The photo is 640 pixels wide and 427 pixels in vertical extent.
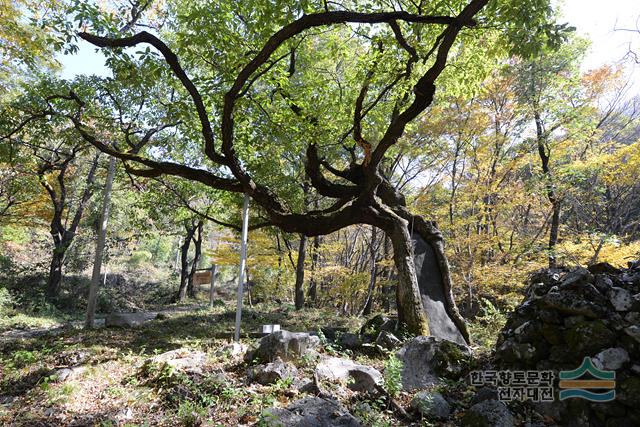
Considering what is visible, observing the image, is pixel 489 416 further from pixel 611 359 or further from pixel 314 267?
pixel 314 267

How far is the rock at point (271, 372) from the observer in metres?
4.04

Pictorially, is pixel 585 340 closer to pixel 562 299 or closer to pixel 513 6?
pixel 562 299

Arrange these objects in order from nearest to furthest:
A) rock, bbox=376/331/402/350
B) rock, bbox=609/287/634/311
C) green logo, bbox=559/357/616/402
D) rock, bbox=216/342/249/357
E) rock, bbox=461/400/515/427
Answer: rock, bbox=461/400/515/427, green logo, bbox=559/357/616/402, rock, bbox=609/287/634/311, rock, bbox=216/342/249/357, rock, bbox=376/331/402/350

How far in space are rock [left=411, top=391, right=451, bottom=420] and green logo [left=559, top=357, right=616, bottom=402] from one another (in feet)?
3.74

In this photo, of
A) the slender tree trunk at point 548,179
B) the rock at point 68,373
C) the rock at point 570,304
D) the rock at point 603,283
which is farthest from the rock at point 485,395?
the slender tree trunk at point 548,179

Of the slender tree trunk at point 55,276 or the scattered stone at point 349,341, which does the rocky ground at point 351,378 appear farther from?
the slender tree trunk at point 55,276

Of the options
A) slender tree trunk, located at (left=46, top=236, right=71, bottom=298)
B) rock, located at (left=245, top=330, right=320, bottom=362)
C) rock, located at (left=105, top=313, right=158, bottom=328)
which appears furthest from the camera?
slender tree trunk, located at (left=46, top=236, right=71, bottom=298)

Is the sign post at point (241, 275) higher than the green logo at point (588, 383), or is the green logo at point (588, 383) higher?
the sign post at point (241, 275)

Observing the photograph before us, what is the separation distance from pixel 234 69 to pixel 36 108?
5580mm

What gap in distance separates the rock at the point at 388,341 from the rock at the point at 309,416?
244cm

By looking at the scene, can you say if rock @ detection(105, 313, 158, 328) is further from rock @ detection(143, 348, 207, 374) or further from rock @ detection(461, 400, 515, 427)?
rock @ detection(461, 400, 515, 427)

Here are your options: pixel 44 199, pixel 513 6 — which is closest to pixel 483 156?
pixel 513 6

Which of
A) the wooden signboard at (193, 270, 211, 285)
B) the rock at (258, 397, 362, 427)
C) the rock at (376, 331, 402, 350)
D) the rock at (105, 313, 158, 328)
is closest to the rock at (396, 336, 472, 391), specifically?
the rock at (376, 331, 402, 350)

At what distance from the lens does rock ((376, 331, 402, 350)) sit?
5652 mm
